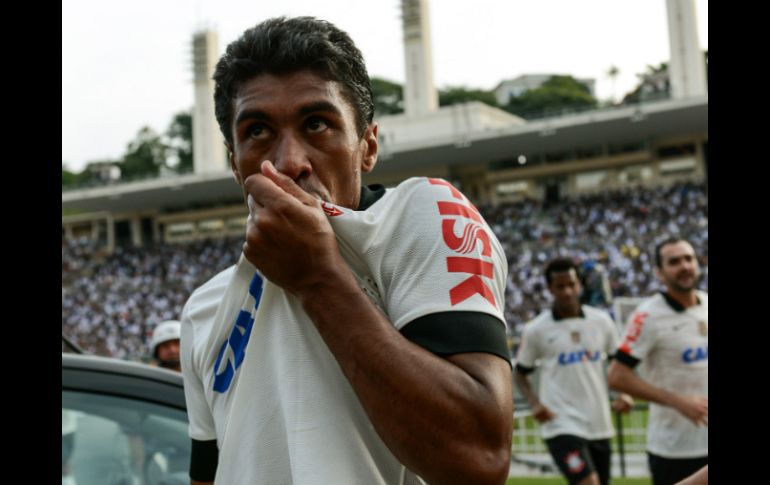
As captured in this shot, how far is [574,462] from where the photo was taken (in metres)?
7.15

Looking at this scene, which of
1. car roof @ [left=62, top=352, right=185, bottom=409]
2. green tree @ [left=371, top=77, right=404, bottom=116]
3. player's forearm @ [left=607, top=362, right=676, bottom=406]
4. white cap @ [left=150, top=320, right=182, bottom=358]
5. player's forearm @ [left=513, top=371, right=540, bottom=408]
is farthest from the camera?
green tree @ [left=371, top=77, right=404, bottom=116]

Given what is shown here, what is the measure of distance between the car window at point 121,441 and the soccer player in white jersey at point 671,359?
3857 millimetres

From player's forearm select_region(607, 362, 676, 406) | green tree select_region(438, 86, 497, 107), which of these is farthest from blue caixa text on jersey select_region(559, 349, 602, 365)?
green tree select_region(438, 86, 497, 107)

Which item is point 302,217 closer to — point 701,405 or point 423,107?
point 701,405

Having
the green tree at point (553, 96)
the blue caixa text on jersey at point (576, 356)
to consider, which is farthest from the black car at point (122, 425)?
the green tree at point (553, 96)

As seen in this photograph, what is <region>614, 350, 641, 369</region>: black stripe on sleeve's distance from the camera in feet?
20.3

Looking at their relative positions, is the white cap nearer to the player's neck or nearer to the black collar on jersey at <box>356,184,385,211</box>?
the player's neck

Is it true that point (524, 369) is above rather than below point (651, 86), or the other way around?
below

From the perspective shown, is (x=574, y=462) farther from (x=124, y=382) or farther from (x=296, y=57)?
(x=296, y=57)

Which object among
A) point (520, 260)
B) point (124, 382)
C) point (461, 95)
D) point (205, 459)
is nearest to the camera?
point (205, 459)

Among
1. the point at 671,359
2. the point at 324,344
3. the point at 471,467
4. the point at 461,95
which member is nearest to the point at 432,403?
the point at 471,467

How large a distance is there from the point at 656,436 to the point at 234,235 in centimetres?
4276

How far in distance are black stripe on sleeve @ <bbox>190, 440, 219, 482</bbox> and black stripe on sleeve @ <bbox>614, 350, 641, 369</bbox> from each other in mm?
4943

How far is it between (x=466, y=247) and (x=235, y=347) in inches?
16.1
